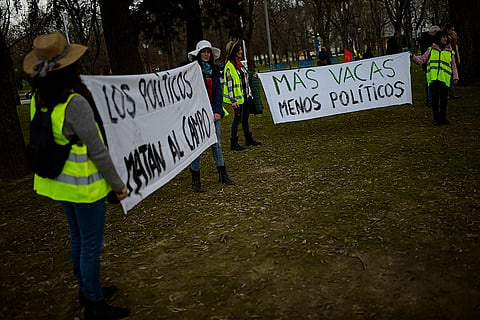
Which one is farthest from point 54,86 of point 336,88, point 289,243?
point 336,88

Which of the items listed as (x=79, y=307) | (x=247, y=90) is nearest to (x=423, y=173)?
(x=247, y=90)

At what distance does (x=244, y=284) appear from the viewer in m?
3.71

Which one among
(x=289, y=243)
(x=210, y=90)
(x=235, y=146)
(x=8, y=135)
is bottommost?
(x=289, y=243)

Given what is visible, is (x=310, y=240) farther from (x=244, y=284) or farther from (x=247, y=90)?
(x=247, y=90)

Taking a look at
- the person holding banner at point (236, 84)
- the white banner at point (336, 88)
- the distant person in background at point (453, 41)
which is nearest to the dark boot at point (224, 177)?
the person holding banner at point (236, 84)

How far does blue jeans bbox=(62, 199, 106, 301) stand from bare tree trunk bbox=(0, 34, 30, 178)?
237 inches

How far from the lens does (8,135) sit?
8.38 meters

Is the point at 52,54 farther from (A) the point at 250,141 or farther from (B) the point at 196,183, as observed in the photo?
(A) the point at 250,141

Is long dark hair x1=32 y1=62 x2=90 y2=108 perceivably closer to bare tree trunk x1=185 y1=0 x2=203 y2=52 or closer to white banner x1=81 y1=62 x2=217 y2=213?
white banner x1=81 y1=62 x2=217 y2=213

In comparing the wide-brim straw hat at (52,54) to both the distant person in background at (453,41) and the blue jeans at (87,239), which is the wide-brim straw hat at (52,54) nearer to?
the blue jeans at (87,239)

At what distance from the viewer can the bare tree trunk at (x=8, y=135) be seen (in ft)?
27.4

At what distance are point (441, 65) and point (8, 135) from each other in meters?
8.04

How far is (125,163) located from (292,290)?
1.66m

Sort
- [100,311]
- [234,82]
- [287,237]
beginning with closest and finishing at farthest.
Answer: [100,311], [287,237], [234,82]
